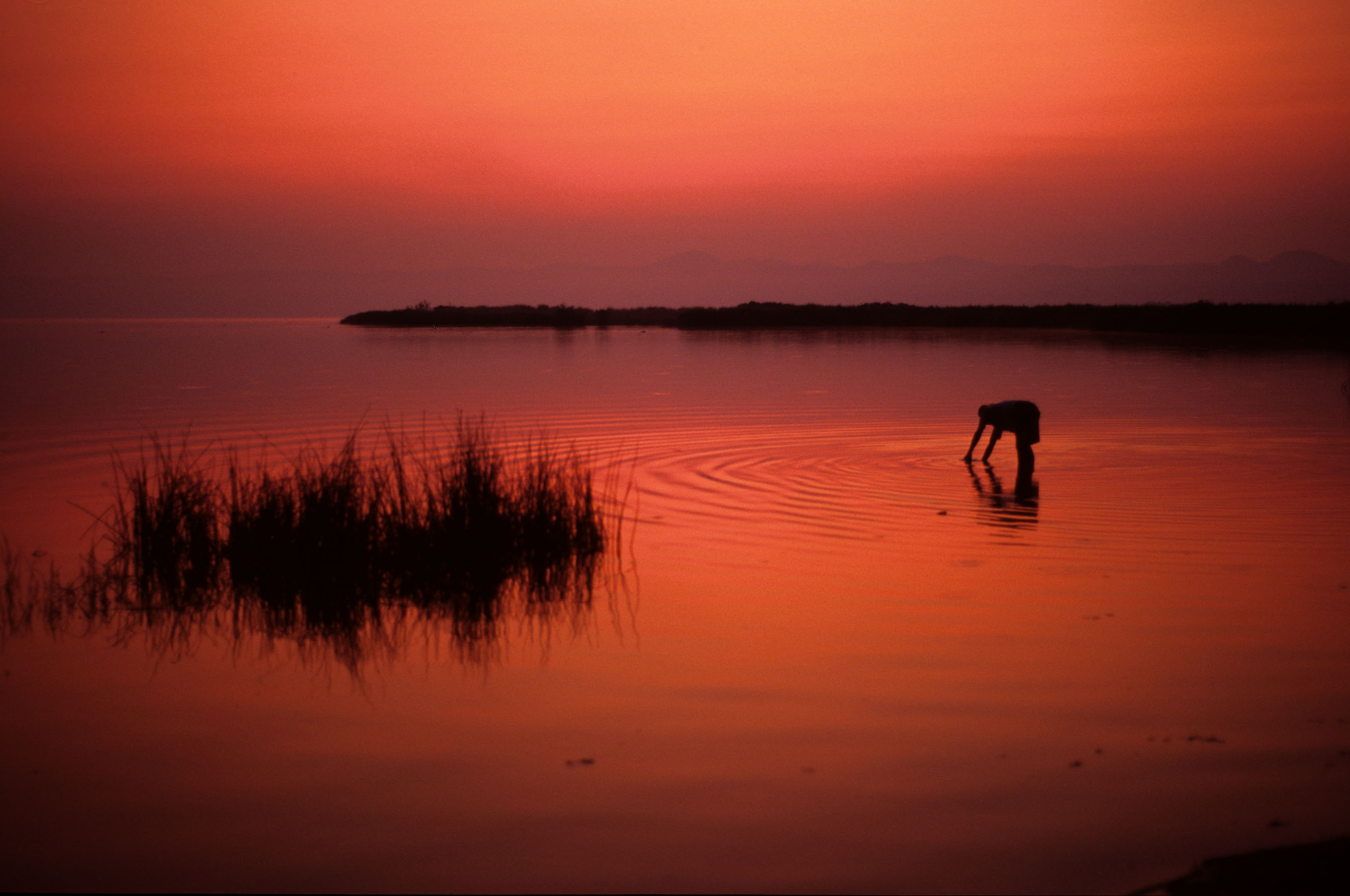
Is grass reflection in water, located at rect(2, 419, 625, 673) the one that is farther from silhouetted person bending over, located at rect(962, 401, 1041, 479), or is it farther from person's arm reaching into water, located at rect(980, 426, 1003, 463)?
person's arm reaching into water, located at rect(980, 426, 1003, 463)

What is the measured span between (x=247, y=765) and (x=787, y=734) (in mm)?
2801

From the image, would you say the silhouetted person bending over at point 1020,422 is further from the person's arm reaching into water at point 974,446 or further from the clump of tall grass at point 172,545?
the clump of tall grass at point 172,545

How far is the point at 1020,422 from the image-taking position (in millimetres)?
16219

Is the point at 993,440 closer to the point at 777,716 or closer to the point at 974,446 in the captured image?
the point at 974,446

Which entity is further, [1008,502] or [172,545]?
[1008,502]

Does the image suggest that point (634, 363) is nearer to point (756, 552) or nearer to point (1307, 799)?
point (756, 552)

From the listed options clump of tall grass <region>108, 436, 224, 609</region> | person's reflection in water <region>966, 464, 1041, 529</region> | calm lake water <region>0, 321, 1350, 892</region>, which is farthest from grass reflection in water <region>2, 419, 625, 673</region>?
person's reflection in water <region>966, 464, 1041, 529</region>

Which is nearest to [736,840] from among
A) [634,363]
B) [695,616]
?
[695,616]

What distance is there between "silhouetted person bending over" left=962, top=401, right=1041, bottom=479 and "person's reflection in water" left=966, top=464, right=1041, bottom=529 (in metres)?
0.29

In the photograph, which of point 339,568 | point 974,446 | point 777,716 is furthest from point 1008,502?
point 777,716

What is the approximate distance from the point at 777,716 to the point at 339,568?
4.63 m

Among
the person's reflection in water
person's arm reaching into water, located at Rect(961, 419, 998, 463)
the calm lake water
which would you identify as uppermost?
person's arm reaching into water, located at Rect(961, 419, 998, 463)

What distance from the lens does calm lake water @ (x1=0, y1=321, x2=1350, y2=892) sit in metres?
5.04

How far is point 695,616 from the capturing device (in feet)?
29.4
